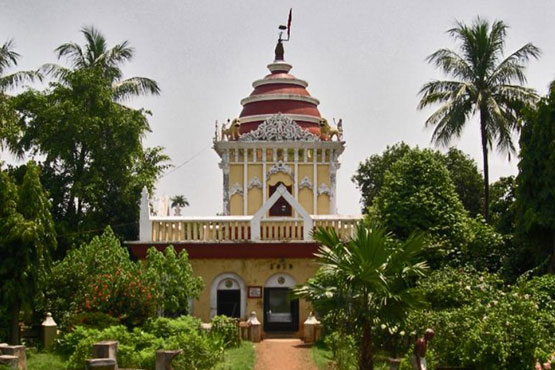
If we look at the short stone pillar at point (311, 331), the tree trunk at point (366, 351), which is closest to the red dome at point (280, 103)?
the short stone pillar at point (311, 331)

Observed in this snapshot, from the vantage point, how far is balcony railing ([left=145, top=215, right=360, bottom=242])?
25.1 metres

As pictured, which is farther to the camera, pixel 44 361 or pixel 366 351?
pixel 44 361

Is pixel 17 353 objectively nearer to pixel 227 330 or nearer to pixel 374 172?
pixel 227 330

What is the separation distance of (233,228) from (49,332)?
6.39m

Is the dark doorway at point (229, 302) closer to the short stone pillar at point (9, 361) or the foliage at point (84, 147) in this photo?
the foliage at point (84, 147)

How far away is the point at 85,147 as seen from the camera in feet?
96.3

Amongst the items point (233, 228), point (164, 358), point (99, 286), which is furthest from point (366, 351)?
point (233, 228)

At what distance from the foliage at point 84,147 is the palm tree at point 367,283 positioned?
1445cm

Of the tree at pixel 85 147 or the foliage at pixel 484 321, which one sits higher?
the tree at pixel 85 147

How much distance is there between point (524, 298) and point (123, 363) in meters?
7.90

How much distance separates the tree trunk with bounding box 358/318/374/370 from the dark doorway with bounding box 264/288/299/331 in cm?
1023

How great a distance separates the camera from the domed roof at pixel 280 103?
34.6m

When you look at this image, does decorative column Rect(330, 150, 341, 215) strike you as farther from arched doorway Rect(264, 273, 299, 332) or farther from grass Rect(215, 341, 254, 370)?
grass Rect(215, 341, 254, 370)

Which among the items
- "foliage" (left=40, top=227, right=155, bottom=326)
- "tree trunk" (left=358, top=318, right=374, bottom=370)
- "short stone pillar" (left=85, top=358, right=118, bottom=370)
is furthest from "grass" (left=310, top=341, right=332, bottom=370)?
"short stone pillar" (left=85, top=358, right=118, bottom=370)
